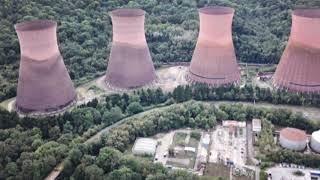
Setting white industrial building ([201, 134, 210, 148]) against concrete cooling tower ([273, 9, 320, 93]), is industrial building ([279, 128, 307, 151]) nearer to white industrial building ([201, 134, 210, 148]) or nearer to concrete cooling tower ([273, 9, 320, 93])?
white industrial building ([201, 134, 210, 148])

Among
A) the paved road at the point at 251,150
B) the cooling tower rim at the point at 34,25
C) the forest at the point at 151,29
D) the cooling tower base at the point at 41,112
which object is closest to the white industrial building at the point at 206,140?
the paved road at the point at 251,150

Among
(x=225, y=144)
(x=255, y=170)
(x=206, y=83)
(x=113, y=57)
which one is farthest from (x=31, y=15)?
(x=255, y=170)

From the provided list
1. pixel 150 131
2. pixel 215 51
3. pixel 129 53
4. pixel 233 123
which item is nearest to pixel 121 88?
pixel 129 53

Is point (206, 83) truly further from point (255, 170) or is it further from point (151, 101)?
point (255, 170)

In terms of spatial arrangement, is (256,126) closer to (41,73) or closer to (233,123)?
(233,123)

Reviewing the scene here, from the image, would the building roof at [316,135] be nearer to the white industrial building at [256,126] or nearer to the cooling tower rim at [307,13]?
the white industrial building at [256,126]

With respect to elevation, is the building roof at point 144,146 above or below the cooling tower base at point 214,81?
below
